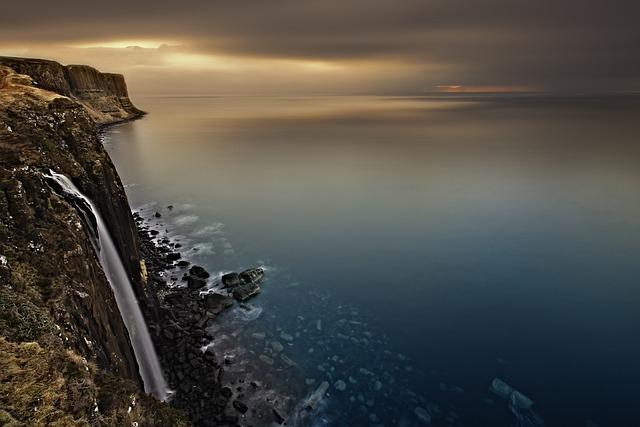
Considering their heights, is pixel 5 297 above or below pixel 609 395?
above

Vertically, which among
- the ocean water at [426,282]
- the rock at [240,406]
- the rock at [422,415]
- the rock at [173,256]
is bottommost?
the ocean water at [426,282]

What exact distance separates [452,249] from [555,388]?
13.6m

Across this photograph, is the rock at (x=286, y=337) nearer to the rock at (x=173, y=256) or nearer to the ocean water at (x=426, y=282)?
the ocean water at (x=426, y=282)

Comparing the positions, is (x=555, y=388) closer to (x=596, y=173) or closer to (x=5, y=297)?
(x=5, y=297)

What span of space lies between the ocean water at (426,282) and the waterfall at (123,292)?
129 inches

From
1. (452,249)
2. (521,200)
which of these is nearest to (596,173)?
(521,200)

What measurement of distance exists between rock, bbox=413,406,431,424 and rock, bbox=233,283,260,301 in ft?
36.5

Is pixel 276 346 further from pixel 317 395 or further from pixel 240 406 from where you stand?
pixel 240 406

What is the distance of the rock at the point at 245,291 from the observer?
73.5 feet

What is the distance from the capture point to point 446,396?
15.8m

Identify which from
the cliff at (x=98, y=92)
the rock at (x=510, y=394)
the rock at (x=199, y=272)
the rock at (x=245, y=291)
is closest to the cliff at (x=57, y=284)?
the rock at (x=245, y=291)

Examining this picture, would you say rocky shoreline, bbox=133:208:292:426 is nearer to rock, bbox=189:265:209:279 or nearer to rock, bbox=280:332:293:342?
rock, bbox=189:265:209:279

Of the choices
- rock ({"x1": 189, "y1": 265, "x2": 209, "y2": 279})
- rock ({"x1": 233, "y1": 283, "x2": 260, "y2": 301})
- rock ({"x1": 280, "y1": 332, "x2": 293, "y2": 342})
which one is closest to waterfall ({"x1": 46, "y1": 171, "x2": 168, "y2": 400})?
rock ({"x1": 280, "y1": 332, "x2": 293, "y2": 342})

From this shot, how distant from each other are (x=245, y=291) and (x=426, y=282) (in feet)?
36.5
